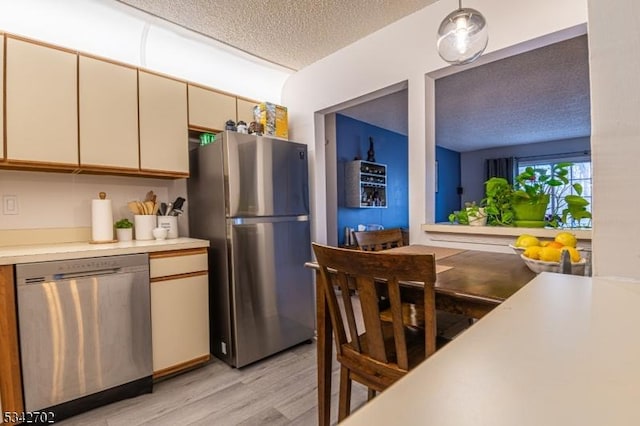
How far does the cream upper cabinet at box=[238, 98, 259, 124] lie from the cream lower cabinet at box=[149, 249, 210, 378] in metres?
1.21

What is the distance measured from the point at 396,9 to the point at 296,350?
98.2 inches

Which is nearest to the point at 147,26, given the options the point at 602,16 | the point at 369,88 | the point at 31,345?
the point at 369,88

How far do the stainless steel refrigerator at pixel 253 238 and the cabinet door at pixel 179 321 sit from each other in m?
0.15

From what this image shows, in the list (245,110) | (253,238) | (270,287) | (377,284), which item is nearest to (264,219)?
(253,238)

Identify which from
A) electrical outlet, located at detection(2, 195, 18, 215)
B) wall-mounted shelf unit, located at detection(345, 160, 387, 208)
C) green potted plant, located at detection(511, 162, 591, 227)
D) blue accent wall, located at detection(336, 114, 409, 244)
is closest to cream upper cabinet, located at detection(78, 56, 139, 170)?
electrical outlet, located at detection(2, 195, 18, 215)

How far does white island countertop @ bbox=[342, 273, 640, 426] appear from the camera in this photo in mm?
294

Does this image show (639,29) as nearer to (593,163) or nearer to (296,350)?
(593,163)

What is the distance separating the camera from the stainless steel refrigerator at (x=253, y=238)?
7.20 ft

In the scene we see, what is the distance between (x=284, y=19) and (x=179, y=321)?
83.4 inches

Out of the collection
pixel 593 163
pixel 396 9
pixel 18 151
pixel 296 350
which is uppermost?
pixel 396 9

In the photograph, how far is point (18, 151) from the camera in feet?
5.73

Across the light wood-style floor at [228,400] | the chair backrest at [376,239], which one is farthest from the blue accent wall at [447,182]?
the light wood-style floor at [228,400]

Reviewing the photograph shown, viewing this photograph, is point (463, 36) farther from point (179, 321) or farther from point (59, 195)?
point (59, 195)

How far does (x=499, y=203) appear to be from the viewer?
1.87 metres
